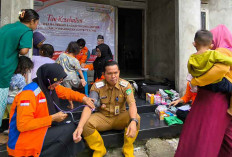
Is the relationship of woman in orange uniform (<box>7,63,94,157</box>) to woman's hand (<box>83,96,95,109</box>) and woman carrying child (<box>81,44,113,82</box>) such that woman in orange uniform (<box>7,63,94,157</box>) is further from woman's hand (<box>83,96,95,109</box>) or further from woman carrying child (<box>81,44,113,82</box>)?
woman carrying child (<box>81,44,113,82</box>)

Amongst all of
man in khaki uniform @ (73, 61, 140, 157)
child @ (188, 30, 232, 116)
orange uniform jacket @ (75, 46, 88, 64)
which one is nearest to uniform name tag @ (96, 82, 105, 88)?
man in khaki uniform @ (73, 61, 140, 157)

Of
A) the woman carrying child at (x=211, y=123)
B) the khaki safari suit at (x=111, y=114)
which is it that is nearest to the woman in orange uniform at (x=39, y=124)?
the khaki safari suit at (x=111, y=114)

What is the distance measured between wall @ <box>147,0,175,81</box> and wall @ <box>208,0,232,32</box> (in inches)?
59.4

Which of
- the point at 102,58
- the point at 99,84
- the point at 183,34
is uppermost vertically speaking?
the point at 183,34

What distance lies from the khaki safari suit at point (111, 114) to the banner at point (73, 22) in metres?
3.75

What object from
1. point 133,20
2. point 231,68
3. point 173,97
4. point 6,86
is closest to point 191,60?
point 231,68

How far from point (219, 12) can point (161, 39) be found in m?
2.19

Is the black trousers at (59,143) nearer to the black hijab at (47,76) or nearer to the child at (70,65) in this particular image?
the black hijab at (47,76)

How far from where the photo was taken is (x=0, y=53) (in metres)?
2.33

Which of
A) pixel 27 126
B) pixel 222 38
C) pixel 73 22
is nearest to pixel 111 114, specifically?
pixel 27 126

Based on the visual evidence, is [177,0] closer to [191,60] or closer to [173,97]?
[173,97]

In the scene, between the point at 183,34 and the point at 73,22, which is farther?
the point at 73,22

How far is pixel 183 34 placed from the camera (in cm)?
463

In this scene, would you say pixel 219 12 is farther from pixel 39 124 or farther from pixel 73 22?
pixel 39 124
